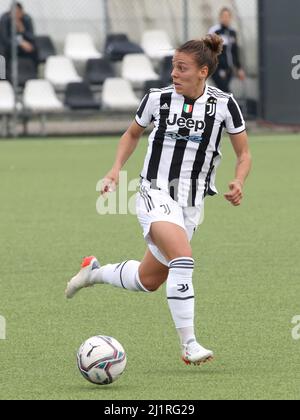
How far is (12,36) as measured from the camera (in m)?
23.1

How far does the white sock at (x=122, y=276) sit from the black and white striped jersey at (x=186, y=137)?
0.55 m

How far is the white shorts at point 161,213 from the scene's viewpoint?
7086 millimetres

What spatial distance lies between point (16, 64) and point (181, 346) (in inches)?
677

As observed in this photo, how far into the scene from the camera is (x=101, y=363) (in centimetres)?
650

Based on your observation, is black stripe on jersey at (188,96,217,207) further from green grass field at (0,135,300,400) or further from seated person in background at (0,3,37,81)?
seated person in background at (0,3,37,81)

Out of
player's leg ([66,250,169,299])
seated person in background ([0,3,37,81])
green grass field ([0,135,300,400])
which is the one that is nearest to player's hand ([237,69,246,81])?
seated person in background ([0,3,37,81])

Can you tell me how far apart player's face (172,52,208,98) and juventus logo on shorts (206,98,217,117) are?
0.09 meters

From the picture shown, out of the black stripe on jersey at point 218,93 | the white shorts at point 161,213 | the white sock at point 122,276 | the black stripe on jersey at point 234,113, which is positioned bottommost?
the white sock at point 122,276

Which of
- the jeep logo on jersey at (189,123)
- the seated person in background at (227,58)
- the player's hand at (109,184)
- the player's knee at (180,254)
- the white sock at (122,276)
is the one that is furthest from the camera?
the seated person in background at (227,58)

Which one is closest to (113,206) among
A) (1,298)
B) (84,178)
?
(84,178)

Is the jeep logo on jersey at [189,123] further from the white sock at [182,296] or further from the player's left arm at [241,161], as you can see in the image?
the white sock at [182,296]

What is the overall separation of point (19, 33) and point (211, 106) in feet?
54.3

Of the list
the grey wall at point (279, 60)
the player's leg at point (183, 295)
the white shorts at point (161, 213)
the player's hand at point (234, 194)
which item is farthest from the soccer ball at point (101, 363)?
the grey wall at point (279, 60)

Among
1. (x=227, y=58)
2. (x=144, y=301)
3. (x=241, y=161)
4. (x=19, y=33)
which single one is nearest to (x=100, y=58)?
(x=19, y=33)
